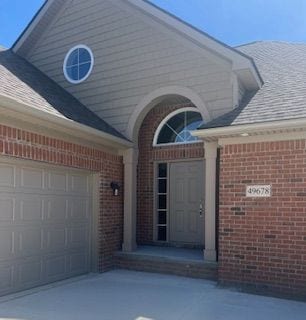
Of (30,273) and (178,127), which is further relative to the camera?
(178,127)

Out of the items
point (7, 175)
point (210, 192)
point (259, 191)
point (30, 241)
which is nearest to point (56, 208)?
point (30, 241)

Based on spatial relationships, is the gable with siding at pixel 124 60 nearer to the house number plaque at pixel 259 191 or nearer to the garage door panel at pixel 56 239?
the house number plaque at pixel 259 191

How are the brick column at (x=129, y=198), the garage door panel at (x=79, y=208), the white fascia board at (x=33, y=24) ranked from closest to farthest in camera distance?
the garage door panel at (x=79, y=208) < the brick column at (x=129, y=198) < the white fascia board at (x=33, y=24)

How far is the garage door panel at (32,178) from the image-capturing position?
673cm

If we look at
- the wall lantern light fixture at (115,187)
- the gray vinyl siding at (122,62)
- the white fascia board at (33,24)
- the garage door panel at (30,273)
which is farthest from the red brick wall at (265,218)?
the white fascia board at (33,24)

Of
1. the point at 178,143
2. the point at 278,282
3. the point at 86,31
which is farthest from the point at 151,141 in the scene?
the point at 278,282

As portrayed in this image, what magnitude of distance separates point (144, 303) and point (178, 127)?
4966mm

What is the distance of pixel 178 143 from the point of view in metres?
9.70

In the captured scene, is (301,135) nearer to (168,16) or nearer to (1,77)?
(168,16)

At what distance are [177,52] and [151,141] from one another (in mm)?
2410

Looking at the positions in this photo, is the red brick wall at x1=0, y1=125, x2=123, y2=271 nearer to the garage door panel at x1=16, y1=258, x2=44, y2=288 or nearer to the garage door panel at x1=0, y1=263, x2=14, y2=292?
the garage door panel at x1=16, y1=258, x2=44, y2=288

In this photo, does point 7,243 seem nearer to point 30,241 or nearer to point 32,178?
point 30,241

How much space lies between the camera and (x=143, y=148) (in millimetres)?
10148

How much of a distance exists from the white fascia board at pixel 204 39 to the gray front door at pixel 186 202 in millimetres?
2571
